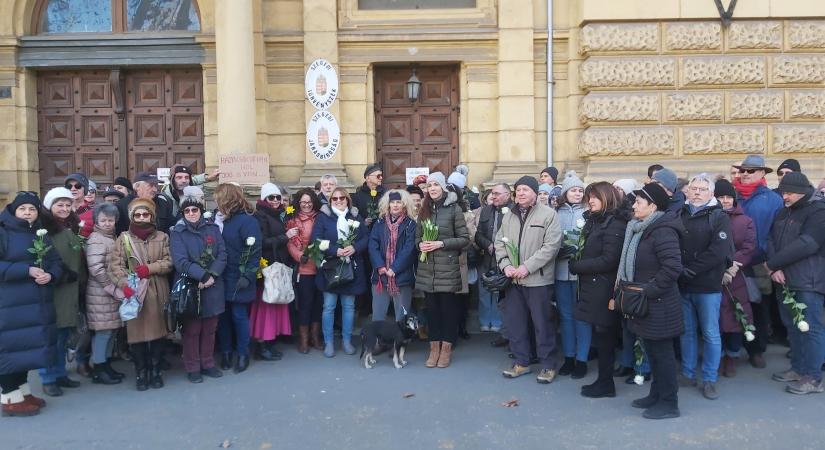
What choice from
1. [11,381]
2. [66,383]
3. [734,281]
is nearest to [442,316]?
[734,281]

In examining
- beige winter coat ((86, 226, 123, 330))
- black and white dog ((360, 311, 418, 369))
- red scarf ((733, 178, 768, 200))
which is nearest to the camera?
beige winter coat ((86, 226, 123, 330))

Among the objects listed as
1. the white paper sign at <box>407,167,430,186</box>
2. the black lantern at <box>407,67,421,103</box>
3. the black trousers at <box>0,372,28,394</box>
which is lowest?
the black trousers at <box>0,372,28,394</box>

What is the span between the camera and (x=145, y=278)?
6559 millimetres

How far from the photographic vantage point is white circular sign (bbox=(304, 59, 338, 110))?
10.5 metres

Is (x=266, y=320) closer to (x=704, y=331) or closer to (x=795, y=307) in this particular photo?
(x=704, y=331)

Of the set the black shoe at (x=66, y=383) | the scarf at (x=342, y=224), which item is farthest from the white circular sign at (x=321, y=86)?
the black shoe at (x=66, y=383)

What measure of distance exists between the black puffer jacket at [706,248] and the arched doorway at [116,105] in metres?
7.53

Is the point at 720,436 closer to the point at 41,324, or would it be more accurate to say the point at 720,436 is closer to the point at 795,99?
the point at 41,324

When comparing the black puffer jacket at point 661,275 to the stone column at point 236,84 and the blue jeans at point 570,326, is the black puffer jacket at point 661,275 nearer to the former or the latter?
the blue jeans at point 570,326

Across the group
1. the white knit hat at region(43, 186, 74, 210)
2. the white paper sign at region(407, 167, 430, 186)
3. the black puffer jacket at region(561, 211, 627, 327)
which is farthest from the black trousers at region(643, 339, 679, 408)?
the white paper sign at region(407, 167, 430, 186)

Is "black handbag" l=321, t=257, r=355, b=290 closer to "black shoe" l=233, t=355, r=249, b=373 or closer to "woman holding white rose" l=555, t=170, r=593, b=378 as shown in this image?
"black shoe" l=233, t=355, r=249, b=373

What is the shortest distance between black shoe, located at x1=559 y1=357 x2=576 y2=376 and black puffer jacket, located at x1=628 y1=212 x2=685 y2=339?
1.39m

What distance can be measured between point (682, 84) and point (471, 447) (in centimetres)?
698

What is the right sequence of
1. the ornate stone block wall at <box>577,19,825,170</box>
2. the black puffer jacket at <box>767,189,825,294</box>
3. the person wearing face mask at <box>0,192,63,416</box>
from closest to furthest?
1. the person wearing face mask at <box>0,192,63,416</box>
2. the black puffer jacket at <box>767,189,825,294</box>
3. the ornate stone block wall at <box>577,19,825,170</box>
